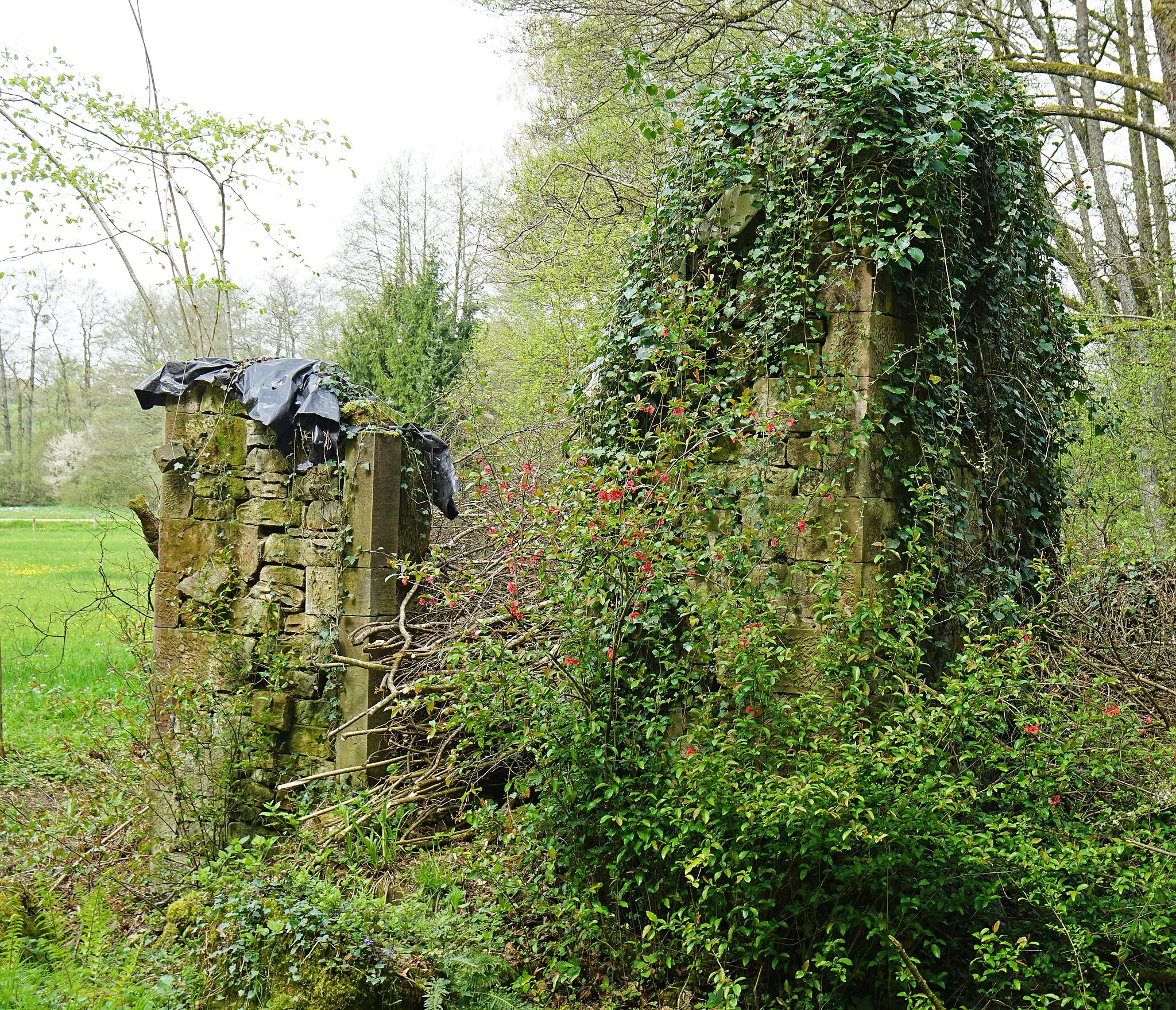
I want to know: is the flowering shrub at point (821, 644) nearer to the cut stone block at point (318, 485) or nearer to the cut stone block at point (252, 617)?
the cut stone block at point (318, 485)

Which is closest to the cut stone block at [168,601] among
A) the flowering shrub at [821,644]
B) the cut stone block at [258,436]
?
the cut stone block at [258,436]

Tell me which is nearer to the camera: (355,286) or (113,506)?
(113,506)

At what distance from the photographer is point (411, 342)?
1616 cm

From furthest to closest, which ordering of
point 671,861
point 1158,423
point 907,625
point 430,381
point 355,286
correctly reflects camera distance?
point 355,286, point 430,381, point 1158,423, point 671,861, point 907,625

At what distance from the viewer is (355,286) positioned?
2261cm

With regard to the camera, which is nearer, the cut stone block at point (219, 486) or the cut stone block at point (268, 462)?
the cut stone block at point (268, 462)

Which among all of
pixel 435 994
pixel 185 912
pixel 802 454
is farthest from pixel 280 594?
pixel 802 454

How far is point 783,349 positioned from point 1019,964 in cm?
296

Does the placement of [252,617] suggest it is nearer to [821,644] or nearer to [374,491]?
[374,491]

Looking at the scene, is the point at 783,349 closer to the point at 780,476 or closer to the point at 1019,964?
the point at 780,476

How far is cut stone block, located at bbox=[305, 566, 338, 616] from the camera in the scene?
584 centimetres

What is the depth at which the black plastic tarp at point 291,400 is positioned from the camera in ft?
19.2

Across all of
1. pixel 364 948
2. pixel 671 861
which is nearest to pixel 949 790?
pixel 671 861

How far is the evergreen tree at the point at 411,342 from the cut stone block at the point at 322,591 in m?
9.67
